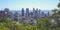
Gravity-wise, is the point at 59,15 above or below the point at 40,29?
above

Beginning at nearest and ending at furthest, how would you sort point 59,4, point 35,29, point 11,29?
point 59,4
point 11,29
point 35,29

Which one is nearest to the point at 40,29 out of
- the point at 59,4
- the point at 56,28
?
the point at 56,28

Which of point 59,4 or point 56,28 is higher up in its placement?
point 59,4

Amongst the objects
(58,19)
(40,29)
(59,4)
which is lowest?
(40,29)

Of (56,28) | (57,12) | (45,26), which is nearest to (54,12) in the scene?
(57,12)

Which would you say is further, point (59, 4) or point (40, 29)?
point (40, 29)

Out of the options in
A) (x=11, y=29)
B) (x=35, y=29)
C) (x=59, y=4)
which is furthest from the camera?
(x=35, y=29)

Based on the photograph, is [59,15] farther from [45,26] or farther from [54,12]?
[45,26]

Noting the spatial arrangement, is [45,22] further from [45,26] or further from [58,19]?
[58,19]

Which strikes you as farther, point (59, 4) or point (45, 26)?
point (45, 26)
